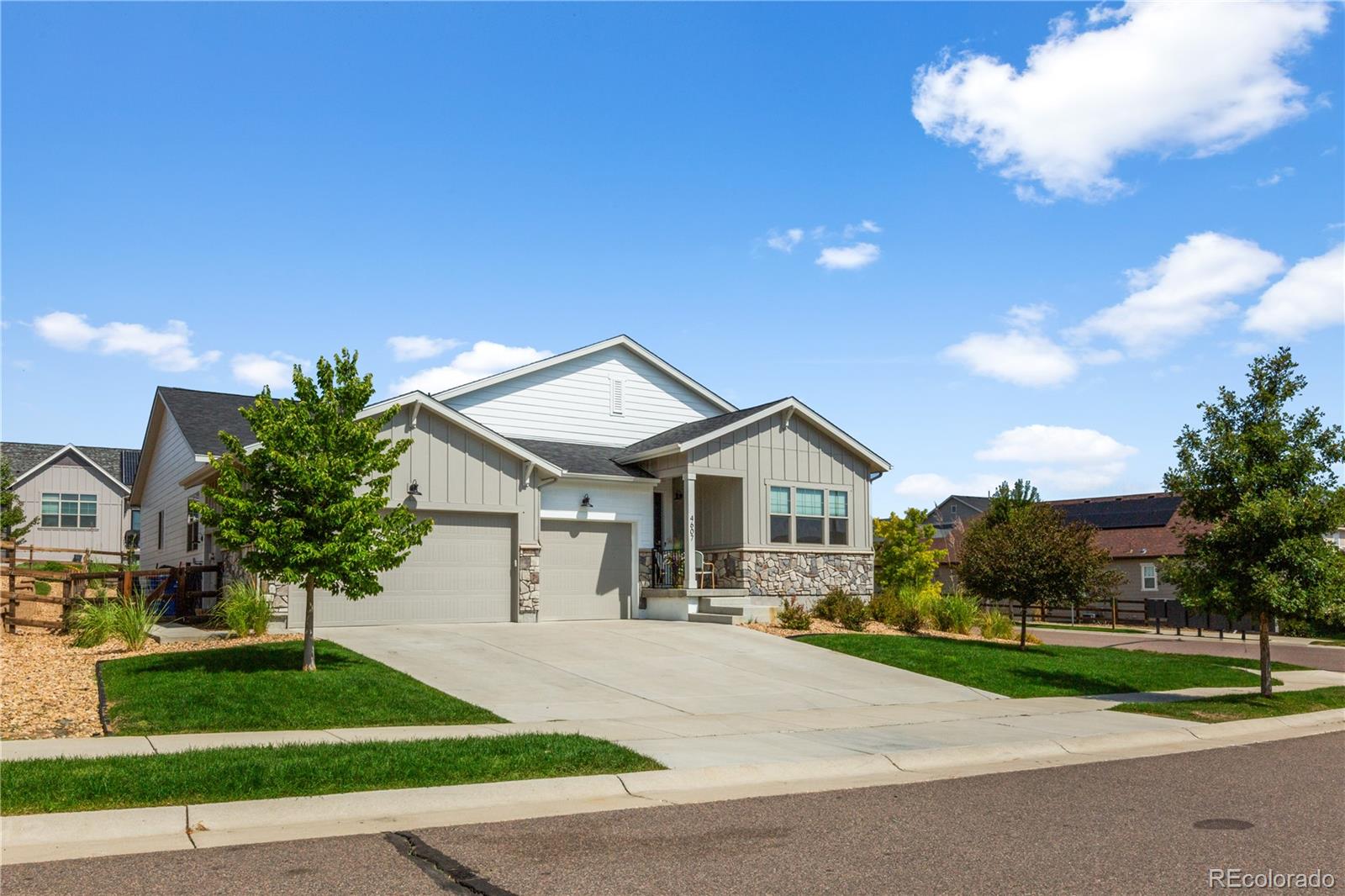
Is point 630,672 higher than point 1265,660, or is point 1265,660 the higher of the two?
point 1265,660

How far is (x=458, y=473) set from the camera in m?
22.6

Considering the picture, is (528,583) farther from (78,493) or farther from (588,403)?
(78,493)

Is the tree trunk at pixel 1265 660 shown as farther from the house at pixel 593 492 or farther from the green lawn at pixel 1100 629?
the green lawn at pixel 1100 629

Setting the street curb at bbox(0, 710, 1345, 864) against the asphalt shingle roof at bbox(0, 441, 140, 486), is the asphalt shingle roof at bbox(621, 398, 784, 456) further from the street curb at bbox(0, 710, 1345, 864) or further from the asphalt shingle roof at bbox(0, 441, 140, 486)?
the asphalt shingle roof at bbox(0, 441, 140, 486)

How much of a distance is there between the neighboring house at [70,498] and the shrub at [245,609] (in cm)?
3121

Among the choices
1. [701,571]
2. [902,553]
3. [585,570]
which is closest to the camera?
[585,570]

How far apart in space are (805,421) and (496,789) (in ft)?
64.3

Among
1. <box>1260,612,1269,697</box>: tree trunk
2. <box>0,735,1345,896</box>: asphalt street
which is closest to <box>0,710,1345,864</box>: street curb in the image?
<box>0,735,1345,896</box>: asphalt street

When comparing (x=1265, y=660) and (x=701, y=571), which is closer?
(x=1265, y=660)

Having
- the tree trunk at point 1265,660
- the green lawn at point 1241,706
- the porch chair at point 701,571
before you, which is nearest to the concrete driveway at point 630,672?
the green lawn at point 1241,706

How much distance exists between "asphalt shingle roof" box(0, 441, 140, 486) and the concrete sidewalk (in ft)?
134

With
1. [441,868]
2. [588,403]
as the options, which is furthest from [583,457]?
[441,868]

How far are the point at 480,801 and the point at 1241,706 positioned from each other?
12.4m

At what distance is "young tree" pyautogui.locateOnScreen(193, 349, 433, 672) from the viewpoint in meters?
14.9
